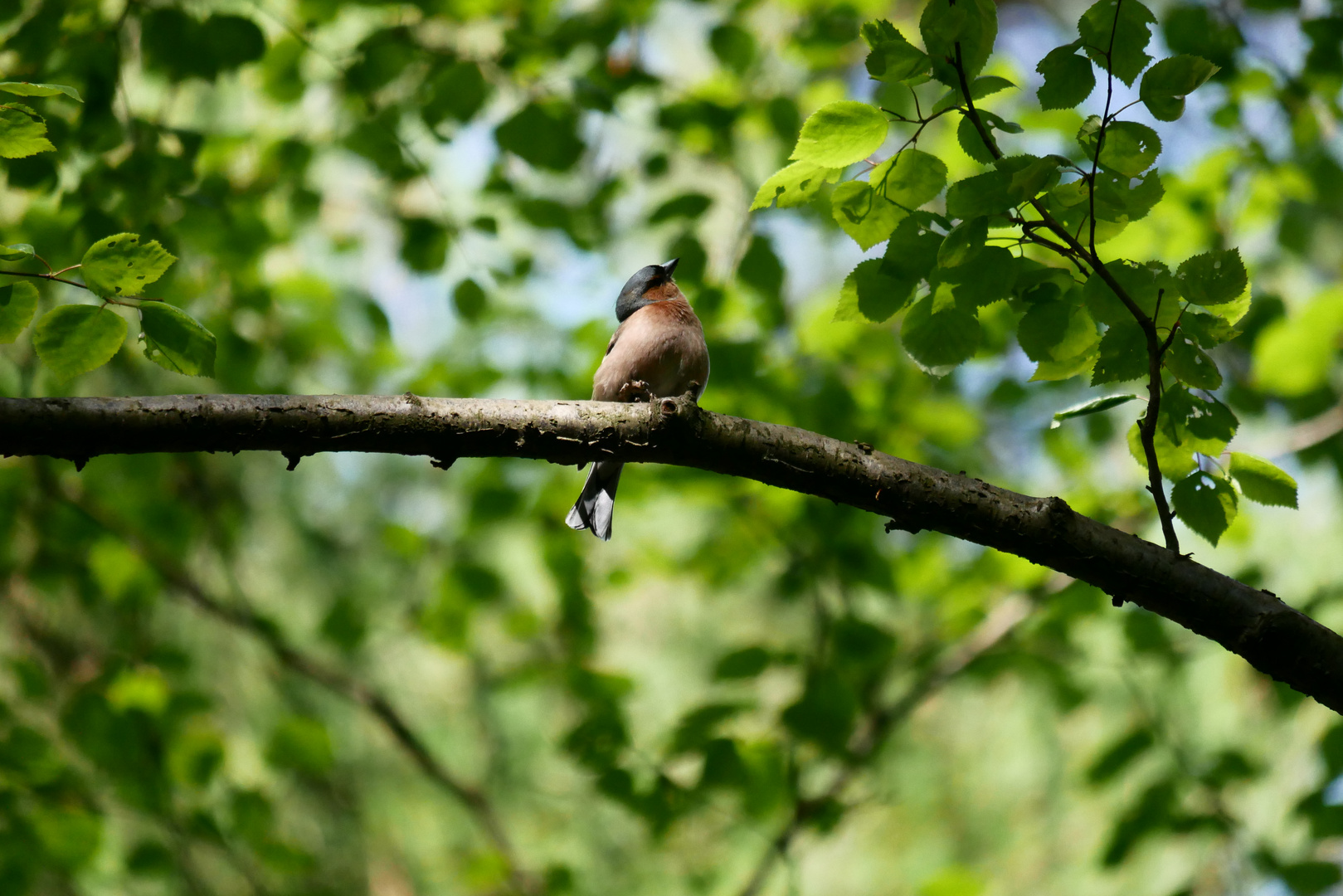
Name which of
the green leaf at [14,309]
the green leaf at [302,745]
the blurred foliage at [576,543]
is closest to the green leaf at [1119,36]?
the blurred foliage at [576,543]

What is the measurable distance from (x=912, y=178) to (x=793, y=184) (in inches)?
10.7

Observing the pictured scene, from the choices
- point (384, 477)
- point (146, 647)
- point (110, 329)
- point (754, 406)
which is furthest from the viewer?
point (384, 477)

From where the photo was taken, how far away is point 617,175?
19.0ft

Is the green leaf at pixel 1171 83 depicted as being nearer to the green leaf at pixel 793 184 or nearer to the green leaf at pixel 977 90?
the green leaf at pixel 977 90

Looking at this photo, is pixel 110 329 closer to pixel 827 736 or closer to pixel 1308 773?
pixel 827 736

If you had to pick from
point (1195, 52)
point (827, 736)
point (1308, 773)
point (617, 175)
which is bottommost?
point (827, 736)

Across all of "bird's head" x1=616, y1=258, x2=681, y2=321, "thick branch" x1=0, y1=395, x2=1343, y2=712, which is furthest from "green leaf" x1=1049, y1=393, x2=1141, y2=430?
"bird's head" x1=616, y1=258, x2=681, y2=321

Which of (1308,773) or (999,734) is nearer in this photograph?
(1308,773)

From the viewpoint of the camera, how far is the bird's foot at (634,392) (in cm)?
394

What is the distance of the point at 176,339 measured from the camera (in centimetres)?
208

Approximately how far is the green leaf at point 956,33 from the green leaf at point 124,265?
1589 millimetres

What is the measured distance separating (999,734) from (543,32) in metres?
5.38

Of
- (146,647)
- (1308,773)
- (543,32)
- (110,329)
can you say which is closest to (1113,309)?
(110,329)

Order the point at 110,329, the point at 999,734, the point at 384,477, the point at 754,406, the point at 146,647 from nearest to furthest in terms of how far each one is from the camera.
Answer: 1. the point at 110,329
2. the point at 754,406
3. the point at 146,647
4. the point at 999,734
5. the point at 384,477
